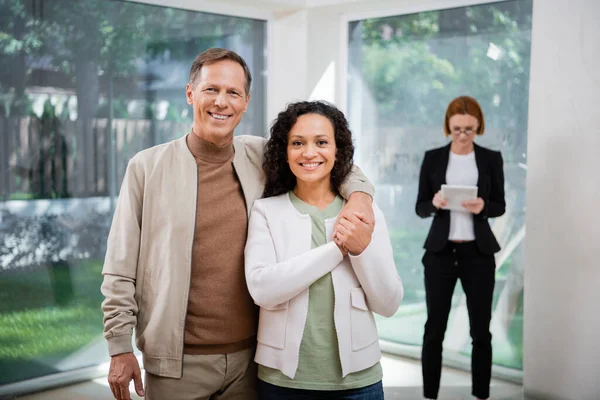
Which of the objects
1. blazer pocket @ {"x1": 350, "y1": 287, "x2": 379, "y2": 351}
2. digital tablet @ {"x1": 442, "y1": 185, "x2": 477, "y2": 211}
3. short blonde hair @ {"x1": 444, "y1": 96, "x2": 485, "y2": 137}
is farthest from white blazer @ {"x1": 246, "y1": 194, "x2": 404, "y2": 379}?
short blonde hair @ {"x1": 444, "y1": 96, "x2": 485, "y2": 137}

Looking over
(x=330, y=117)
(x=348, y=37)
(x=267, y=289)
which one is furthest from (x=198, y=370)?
(x=348, y=37)

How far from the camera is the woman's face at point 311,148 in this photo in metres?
2.02

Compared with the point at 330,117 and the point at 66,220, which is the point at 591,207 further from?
the point at 66,220

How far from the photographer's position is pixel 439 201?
3.85 m

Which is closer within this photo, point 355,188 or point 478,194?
point 355,188

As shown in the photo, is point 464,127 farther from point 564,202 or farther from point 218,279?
point 218,279

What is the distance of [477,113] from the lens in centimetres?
395

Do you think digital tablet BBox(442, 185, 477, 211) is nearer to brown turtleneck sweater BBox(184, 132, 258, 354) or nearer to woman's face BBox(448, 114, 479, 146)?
woman's face BBox(448, 114, 479, 146)

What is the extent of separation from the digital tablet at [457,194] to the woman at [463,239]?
3 centimetres

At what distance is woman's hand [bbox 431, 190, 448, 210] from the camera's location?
384cm

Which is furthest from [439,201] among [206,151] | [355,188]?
[206,151]

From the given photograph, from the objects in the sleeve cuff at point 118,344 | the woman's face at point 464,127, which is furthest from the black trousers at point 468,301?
the sleeve cuff at point 118,344

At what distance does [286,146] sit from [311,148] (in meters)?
0.11

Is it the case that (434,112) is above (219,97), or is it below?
→ above
